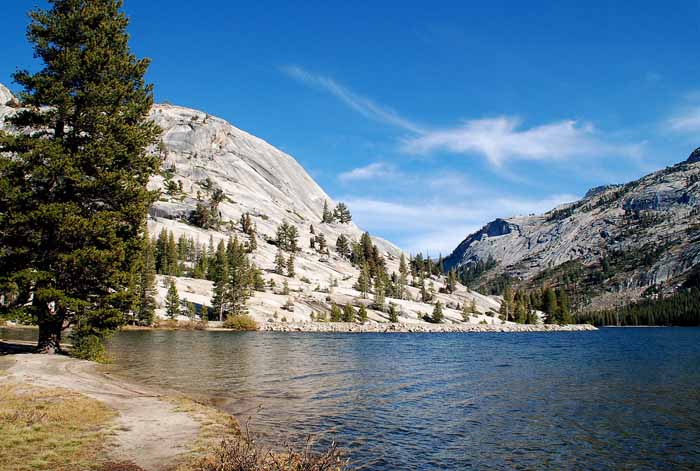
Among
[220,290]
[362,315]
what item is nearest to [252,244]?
[362,315]

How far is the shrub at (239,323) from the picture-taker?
10862 centimetres

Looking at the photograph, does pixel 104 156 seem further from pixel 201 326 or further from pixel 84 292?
pixel 201 326

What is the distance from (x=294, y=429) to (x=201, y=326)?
300 ft

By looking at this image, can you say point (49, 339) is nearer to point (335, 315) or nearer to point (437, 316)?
point (335, 315)

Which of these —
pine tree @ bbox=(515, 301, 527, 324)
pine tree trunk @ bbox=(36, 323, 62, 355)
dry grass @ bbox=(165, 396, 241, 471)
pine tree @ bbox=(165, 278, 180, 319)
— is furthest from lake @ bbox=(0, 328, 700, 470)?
pine tree @ bbox=(515, 301, 527, 324)

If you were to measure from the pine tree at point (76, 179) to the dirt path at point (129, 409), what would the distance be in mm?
4053

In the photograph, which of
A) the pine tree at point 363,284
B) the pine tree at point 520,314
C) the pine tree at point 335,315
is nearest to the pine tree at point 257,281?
the pine tree at point 335,315

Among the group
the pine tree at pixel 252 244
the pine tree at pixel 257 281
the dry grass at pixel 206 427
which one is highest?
the pine tree at pixel 252 244

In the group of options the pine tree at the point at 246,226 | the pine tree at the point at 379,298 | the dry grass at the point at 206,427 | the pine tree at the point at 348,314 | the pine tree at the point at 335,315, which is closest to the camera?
the dry grass at the point at 206,427

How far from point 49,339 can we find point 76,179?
36.9ft

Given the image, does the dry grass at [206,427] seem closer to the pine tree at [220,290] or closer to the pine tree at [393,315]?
the pine tree at [220,290]

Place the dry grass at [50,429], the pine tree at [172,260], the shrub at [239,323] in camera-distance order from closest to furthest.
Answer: the dry grass at [50,429] < the shrub at [239,323] < the pine tree at [172,260]

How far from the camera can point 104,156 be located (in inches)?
1206

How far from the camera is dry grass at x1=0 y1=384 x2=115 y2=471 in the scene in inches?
499
